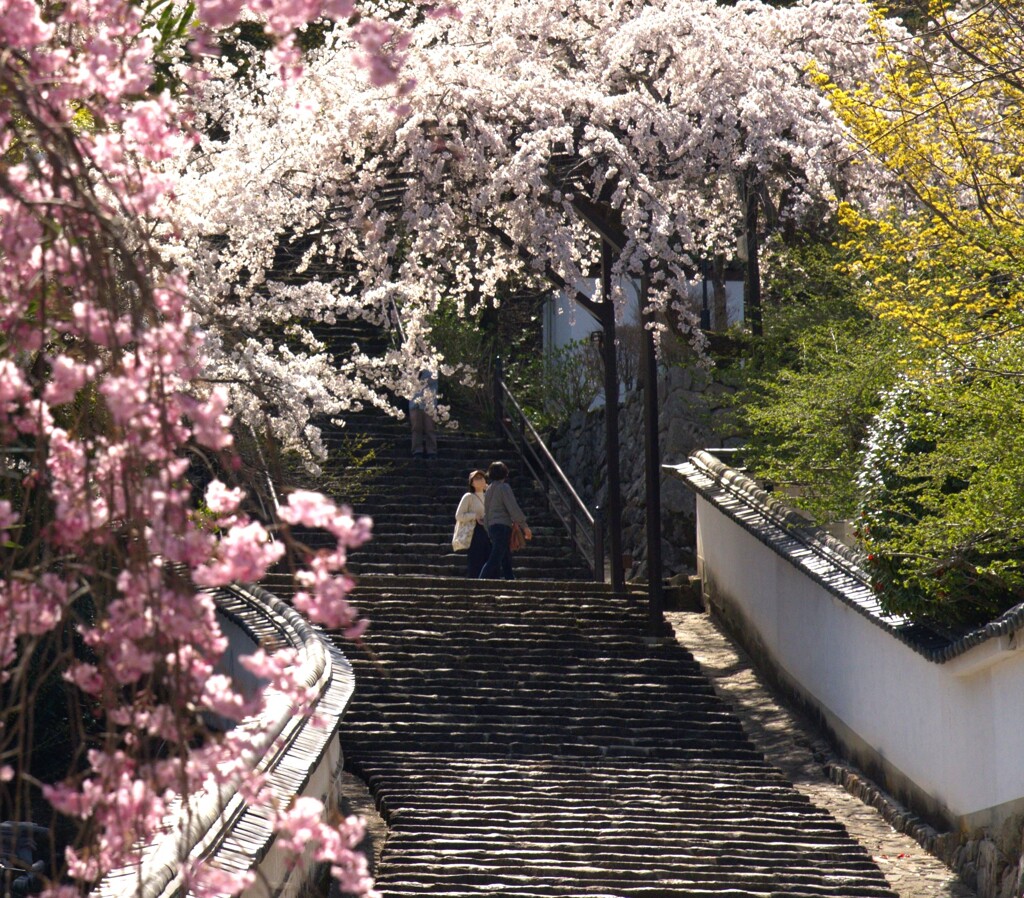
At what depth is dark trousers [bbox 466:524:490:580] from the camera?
14.9 meters

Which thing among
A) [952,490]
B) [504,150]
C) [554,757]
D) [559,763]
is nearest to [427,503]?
[504,150]

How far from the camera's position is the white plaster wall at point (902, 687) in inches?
315

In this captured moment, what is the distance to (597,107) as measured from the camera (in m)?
13.3

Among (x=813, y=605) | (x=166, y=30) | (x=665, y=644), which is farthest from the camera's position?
(x=665, y=644)

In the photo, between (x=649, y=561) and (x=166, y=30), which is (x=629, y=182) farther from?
(x=166, y=30)

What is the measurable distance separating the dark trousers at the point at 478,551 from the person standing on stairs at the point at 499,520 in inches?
10.3

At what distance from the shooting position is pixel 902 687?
377 inches

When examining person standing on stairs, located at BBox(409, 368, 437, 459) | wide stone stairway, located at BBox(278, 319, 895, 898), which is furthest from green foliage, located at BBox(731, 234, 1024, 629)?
person standing on stairs, located at BBox(409, 368, 437, 459)

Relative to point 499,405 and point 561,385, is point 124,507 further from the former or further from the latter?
point 561,385

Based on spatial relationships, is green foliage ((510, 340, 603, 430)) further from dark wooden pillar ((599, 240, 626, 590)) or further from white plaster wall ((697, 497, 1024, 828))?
white plaster wall ((697, 497, 1024, 828))

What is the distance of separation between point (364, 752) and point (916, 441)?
3.83 metres

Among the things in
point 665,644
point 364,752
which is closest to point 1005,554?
point 364,752

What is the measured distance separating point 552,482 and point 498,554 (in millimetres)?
3313

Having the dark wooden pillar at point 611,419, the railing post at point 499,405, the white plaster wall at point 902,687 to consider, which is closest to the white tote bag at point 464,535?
the dark wooden pillar at point 611,419
